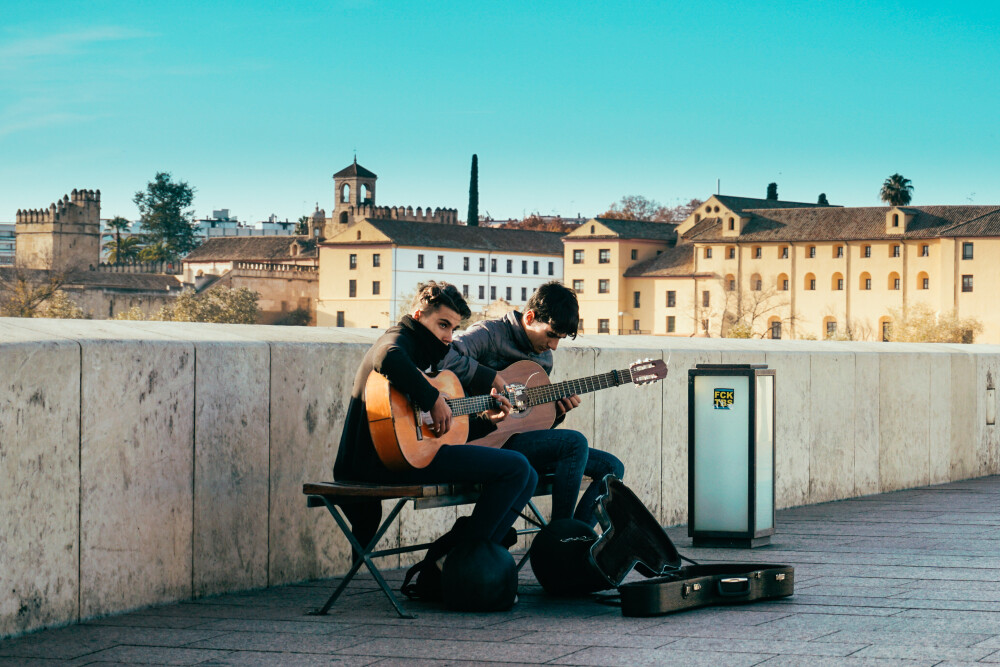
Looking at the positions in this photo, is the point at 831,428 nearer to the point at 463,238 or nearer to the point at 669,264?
the point at 669,264

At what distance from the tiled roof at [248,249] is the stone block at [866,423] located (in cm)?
14098

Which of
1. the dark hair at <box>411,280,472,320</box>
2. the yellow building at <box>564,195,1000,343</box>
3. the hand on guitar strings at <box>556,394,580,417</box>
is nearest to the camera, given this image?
the dark hair at <box>411,280,472,320</box>

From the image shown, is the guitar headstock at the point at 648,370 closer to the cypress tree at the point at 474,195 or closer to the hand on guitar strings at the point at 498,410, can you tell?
the hand on guitar strings at the point at 498,410

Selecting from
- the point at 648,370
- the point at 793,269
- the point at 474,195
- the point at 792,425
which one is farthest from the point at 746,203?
the point at 648,370

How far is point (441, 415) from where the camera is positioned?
5578 millimetres

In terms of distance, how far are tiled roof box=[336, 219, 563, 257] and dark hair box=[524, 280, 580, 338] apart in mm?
122322

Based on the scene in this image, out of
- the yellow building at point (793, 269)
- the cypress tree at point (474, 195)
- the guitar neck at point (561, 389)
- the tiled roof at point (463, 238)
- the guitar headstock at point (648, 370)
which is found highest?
the cypress tree at point (474, 195)

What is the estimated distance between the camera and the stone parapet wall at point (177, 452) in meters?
5.27

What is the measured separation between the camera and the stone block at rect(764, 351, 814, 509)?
10055 mm

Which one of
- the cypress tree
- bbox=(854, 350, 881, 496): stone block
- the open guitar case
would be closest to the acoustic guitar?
the open guitar case

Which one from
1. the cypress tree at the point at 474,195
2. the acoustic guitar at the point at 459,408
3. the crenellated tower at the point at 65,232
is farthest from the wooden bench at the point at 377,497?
the crenellated tower at the point at 65,232

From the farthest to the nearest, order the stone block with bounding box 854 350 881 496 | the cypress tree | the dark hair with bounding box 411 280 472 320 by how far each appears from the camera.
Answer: the cypress tree → the stone block with bounding box 854 350 881 496 → the dark hair with bounding box 411 280 472 320

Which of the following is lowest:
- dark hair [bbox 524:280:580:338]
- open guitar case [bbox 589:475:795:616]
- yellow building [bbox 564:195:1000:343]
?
open guitar case [bbox 589:475:795:616]

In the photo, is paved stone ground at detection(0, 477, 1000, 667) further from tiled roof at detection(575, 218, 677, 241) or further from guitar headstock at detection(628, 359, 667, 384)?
tiled roof at detection(575, 218, 677, 241)
